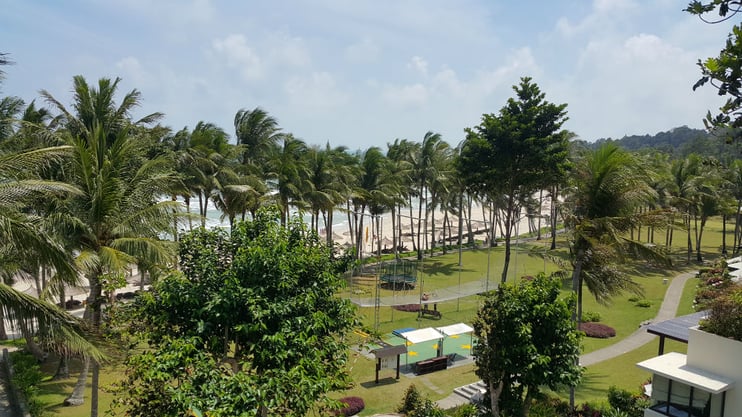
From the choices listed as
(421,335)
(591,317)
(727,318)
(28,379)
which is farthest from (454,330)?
(28,379)

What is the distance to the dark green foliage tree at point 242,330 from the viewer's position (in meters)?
7.69

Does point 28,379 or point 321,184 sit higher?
point 321,184

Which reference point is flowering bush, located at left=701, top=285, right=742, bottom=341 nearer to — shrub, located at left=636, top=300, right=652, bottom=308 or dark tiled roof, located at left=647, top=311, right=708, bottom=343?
dark tiled roof, located at left=647, top=311, right=708, bottom=343

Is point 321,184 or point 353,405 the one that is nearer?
point 353,405

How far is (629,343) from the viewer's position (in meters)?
23.4

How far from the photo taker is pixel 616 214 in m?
17.0

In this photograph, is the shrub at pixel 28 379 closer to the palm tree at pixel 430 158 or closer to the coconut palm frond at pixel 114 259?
the coconut palm frond at pixel 114 259

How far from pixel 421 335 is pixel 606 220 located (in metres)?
8.86

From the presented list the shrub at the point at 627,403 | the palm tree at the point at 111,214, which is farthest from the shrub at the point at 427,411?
the palm tree at the point at 111,214

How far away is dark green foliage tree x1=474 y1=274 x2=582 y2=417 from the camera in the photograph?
484 inches

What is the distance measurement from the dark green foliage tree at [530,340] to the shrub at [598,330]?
41.7ft

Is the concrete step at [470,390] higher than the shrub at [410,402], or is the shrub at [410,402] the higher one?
the shrub at [410,402]

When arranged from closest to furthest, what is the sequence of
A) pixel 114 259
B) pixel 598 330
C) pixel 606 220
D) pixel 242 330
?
pixel 242 330, pixel 114 259, pixel 606 220, pixel 598 330

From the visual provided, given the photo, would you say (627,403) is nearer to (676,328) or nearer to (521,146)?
(676,328)
